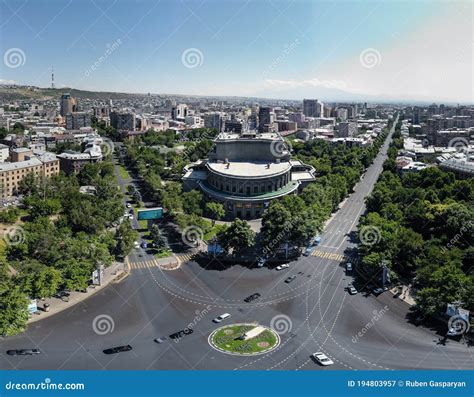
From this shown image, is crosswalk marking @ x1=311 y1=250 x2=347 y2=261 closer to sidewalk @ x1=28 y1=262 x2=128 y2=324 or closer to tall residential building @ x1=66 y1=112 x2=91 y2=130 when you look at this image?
sidewalk @ x1=28 y1=262 x2=128 y2=324

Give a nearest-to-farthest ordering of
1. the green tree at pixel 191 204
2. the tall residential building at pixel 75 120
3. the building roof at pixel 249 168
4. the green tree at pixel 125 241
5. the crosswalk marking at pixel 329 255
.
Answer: the green tree at pixel 125 241
the crosswalk marking at pixel 329 255
the green tree at pixel 191 204
the building roof at pixel 249 168
the tall residential building at pixel 75 120

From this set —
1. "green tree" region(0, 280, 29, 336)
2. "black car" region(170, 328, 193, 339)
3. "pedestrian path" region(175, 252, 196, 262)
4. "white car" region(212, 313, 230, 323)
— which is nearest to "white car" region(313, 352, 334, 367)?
"white car" region(212, 313, 230, 323)

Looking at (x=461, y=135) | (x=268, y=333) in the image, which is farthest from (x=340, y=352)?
(x=461, y=135)

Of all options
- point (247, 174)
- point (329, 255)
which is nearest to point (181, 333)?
point (329, 255)

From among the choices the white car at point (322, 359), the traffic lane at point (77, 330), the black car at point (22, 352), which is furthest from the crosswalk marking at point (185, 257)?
the white car at point (322, 359)

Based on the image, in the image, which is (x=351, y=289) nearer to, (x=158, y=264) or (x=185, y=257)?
(x=185, y=257)

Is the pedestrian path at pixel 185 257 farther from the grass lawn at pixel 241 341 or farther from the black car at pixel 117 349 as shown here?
the black car at pixel 117 349

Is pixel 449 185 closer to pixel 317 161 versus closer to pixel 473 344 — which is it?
pixel 317 161
